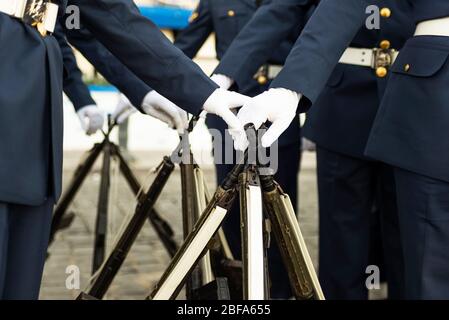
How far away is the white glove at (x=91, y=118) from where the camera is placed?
10.6ft

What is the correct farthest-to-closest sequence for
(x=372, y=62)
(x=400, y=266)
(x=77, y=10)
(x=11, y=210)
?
1. (x=400, y=266)
2. (x=372, y=62)
3. (x=77, y=10)
4. (x=11, y=210)

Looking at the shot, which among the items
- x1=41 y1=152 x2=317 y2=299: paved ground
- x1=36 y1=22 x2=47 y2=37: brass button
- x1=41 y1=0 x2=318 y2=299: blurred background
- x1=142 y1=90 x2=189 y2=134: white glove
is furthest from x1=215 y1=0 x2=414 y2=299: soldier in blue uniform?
x1=36 y1=22 x2=47 y2=37: brass button

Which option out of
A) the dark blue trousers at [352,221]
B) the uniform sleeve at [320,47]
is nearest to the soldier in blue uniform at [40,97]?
the uniform sleeve at [320,47]

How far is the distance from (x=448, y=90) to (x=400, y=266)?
106 cm

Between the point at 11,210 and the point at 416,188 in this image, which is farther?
the point at 416,188

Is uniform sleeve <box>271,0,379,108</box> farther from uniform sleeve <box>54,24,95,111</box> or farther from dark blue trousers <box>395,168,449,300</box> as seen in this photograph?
uniform sleeve <box>54,24,95,111</box>

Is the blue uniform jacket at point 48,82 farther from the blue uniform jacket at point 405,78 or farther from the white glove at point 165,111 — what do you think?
the white glove at point 165,111

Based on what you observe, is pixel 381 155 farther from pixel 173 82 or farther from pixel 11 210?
pixel 11 210

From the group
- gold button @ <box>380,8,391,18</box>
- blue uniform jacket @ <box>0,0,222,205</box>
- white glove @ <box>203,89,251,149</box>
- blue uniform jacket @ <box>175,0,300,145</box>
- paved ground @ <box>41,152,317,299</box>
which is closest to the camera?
blue uniform jacket @ <box>0,0,222,205</box>

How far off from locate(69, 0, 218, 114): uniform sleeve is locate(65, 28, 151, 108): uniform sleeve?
1.83 ft

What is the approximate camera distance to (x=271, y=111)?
189cm

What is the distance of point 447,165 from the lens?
2039 mm

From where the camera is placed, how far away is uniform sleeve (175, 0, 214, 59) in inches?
142
